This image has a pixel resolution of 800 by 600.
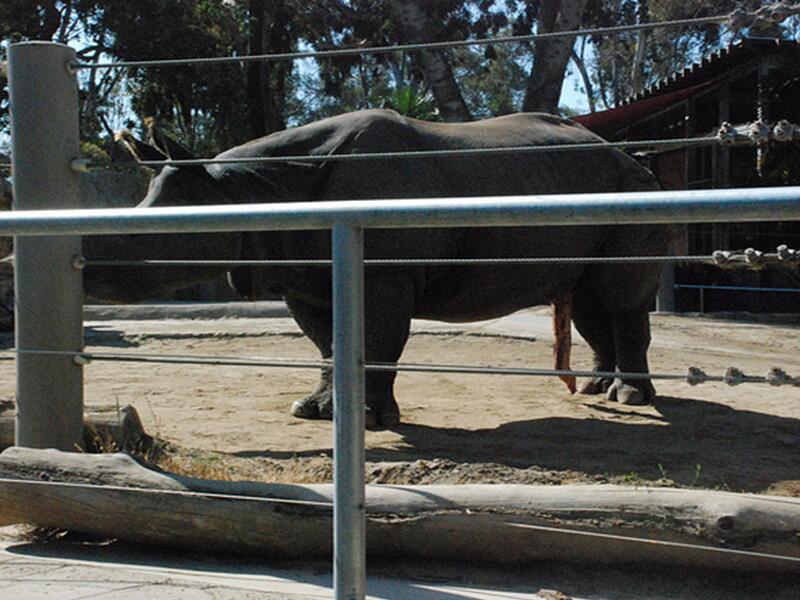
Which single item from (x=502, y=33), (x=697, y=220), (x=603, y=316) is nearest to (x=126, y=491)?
(x=697, y=220)

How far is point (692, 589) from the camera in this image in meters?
3.21

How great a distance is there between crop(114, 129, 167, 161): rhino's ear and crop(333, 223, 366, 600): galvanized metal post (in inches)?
109

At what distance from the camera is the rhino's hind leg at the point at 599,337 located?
7.38 m

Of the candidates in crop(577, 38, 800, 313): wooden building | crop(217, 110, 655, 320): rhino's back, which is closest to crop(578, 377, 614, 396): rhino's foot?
crop(217, 110, 655, 320): rhino's back

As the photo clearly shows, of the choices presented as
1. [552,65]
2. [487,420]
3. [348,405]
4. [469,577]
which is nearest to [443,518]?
[469,577]

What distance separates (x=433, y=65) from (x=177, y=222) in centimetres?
1717

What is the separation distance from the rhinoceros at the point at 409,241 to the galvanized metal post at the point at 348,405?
8.52 feet

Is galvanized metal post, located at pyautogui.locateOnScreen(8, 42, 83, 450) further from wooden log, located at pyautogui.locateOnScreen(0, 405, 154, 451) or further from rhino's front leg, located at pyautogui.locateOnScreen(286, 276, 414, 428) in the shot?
rhino's front leg, located at pyautogui.locateOnScreen(286, 276, 414, 428)

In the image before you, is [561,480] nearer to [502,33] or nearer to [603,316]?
[603,316]

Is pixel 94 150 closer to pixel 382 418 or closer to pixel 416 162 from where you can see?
pixel 416 162

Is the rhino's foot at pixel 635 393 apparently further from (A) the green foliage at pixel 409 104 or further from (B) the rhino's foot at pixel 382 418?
(A) the green foliage at pixel 409 104

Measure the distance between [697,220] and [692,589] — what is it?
138 cm

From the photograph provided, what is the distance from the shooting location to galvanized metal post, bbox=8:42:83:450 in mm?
4336

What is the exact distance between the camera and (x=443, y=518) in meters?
3.38
